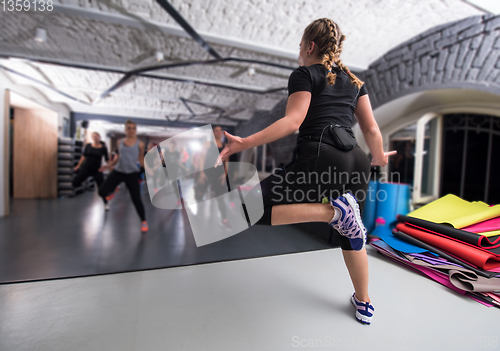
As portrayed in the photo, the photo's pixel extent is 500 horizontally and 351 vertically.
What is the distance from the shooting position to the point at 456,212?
5.69 ft

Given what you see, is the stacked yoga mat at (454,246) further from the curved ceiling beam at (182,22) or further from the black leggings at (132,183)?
the curved ceiling beam at (182,22)

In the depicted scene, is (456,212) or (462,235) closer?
(462,235)

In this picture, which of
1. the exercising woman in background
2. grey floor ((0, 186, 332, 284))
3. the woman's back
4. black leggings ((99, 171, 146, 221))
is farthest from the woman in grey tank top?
the woman's back

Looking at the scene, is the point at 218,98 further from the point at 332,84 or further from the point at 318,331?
the point at 318,331

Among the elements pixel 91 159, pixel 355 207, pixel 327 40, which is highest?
pixel 327 40

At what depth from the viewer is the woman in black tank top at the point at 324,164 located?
973 mm

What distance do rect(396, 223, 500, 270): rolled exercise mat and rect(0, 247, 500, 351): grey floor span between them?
0.78 feet

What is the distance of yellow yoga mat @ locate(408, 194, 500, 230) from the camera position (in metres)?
1.54

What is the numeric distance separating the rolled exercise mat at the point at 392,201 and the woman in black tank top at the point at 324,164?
6.39 ft

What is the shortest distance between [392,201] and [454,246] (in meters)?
1.35

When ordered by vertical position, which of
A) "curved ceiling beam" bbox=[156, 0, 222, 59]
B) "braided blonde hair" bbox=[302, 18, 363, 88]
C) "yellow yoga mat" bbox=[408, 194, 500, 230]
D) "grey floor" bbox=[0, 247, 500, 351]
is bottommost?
"grey floor" bbox=[0, 247, 500, 351]

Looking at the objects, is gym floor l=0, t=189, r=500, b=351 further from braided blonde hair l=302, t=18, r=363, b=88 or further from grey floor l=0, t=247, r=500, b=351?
braided blonde hair l=302, t=18, r=363, b=88

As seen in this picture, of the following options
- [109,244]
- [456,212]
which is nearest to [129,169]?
[109,244]

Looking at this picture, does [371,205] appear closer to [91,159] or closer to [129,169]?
[129,169]
